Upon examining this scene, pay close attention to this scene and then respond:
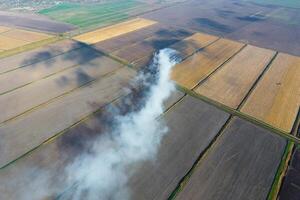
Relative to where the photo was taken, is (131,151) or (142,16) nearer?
(131,151)

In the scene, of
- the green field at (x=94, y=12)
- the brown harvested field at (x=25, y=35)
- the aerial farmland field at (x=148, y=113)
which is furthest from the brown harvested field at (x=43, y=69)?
the green field at (x=94, y=12)

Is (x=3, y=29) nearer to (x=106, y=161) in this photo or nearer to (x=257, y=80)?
(x=106, y=161)

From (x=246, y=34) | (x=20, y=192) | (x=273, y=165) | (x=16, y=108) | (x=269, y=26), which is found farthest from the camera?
(x=269, y=26)

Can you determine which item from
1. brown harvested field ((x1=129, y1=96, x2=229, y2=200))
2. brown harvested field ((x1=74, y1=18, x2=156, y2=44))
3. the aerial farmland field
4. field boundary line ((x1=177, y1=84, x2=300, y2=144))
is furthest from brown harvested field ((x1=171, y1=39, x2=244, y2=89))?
brown harvested field ((x1=74, y1=18, x2=156, y2=44))

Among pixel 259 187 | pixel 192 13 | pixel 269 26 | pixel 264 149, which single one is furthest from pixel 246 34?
pixel 259 187

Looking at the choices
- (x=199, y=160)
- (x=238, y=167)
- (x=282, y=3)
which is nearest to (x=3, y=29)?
(x=199, y=160)

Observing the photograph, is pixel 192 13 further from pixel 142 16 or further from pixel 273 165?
pixel 273 165

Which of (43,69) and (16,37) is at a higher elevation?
(16,37)
